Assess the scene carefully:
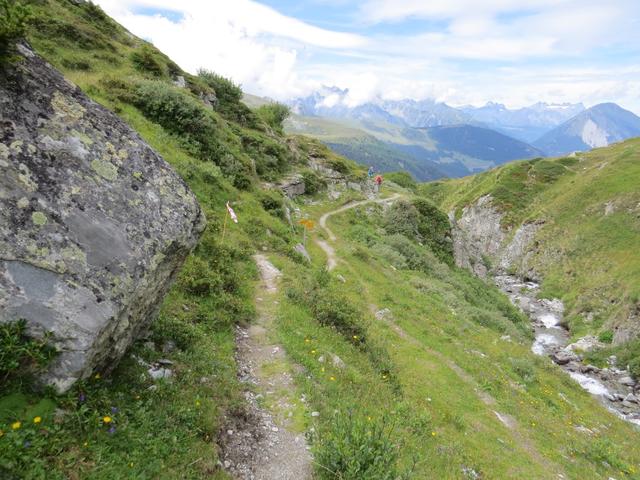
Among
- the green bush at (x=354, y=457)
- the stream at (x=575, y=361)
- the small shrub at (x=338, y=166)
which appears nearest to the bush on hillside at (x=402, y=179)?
the small shrub at (x=338, y=166)

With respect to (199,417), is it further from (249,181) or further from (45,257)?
(249,181)

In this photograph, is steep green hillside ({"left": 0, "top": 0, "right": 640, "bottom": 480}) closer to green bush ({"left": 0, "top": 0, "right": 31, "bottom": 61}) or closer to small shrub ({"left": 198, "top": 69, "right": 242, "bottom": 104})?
green bush ({"left": 0, "top": 0, "right": 31, "bottom": 61})

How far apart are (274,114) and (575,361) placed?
5940cm

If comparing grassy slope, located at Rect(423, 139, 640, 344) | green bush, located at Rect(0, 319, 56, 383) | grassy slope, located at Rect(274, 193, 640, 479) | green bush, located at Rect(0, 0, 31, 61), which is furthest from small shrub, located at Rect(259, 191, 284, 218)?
grassy slope, located at Rect(423, 139, 640, 344)

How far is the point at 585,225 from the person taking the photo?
259 feet

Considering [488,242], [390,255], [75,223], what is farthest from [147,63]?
[488,242]

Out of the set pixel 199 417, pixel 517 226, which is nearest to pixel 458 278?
pixel 199 417

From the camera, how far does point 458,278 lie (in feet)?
162

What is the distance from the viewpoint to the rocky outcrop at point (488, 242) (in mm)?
61500

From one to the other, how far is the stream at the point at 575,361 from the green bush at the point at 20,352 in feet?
132

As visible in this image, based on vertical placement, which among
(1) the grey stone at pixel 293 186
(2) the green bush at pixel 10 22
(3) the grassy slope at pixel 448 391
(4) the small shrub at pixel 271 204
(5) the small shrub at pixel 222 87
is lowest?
(3) the grassy slope at pixel 448 391

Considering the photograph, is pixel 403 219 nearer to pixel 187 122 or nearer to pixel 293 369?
pixel 187 122

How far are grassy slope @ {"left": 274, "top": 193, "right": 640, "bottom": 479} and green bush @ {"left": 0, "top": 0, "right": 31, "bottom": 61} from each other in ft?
32.7

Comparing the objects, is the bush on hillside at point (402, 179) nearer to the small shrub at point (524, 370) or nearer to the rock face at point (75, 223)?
the small shrub at point (524, 370)
